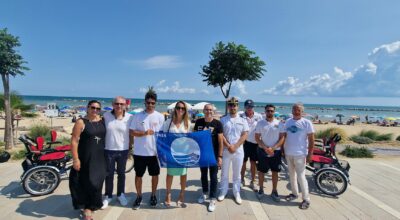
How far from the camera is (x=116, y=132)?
4.19 meters

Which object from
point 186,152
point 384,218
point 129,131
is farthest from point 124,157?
point 384,218

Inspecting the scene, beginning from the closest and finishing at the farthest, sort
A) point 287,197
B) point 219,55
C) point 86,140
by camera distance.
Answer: point 86,140 < point 287,197 < point 219,55

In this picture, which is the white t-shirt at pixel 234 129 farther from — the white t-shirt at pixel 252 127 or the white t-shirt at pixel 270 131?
the white t-shirt at pixel 252 127

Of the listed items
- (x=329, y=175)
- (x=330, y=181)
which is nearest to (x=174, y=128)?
(x=329, y=175)

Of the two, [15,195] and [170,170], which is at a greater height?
[170,170]

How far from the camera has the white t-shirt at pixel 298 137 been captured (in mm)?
4410

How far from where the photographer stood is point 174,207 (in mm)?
4332

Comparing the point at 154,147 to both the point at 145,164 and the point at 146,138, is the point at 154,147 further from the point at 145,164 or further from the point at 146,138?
the point at 145,164

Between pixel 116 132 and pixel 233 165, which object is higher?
pixel 116 132

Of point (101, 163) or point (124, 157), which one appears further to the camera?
point (124, 157)

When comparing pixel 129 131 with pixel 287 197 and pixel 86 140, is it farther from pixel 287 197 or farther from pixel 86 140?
pixel 287 197

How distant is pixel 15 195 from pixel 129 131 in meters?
2.64

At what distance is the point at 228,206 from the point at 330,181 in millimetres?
2263

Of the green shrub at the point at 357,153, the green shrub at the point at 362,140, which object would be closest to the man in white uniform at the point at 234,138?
the green shrub at the point at 357,153
